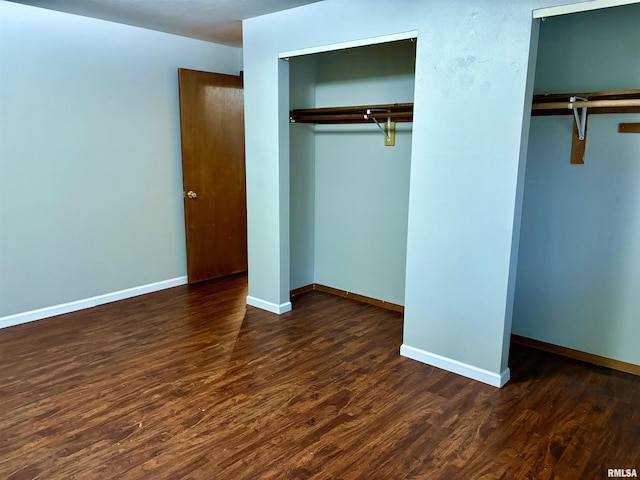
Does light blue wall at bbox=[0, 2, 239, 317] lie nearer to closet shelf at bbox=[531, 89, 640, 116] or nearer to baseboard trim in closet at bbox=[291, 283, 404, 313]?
baseboard trim in closet at bbox=[291, 283, 404, 313]

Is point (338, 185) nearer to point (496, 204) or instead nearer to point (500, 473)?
point (496, 204)

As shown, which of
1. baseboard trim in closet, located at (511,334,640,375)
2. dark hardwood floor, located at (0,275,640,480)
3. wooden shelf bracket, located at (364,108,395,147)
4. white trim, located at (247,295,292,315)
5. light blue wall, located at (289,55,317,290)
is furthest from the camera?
light blue wall, located at (289,55,317,290)

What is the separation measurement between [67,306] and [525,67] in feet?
13.1

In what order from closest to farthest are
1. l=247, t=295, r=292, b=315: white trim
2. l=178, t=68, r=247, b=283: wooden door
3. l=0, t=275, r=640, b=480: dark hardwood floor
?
l=0, t=275, r=640, b=480: dark hardwood floor
l=247, t=295, r=292, b=315: white trim
l=178, t=68, r=247, b=283: wooden door

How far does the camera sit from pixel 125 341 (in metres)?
3.54

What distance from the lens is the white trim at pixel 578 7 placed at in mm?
2252

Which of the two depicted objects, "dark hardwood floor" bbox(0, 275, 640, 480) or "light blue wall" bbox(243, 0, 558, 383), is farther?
"light blue wall" bbox(243, 0, 558, 383)

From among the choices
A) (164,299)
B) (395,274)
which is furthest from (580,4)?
(164,299)

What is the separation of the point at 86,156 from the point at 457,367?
11.5ft

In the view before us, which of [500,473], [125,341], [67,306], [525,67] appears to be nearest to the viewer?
[500,473]

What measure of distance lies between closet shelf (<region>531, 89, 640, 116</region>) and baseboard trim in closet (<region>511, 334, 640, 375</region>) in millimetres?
1625

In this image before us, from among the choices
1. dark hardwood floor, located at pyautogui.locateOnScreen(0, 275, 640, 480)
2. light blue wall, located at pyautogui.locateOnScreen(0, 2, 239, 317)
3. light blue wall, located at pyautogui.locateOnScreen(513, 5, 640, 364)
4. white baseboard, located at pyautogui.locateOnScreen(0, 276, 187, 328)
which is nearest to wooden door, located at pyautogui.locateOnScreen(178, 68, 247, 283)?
light blue wall, located at pyautogui.locateOnScreen(0, 2, 239, 317)

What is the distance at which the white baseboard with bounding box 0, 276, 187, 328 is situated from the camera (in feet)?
12.5

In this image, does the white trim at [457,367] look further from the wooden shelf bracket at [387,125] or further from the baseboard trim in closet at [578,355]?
the wooden shelf bracket at [387,125]
